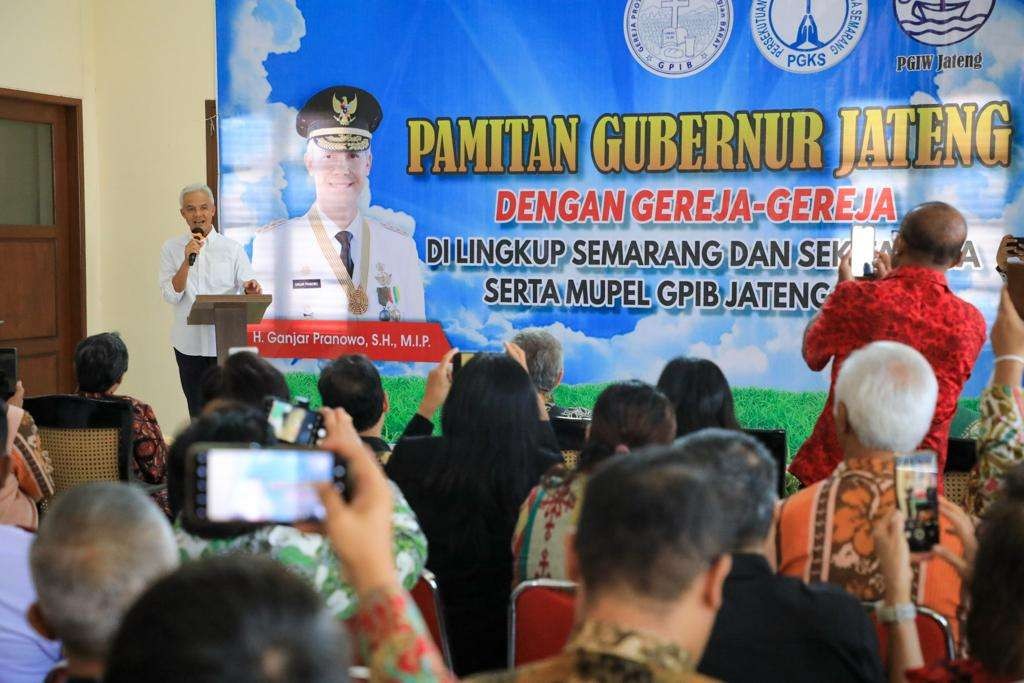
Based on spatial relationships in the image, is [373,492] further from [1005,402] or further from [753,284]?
[753,284]

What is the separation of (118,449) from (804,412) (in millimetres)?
2983

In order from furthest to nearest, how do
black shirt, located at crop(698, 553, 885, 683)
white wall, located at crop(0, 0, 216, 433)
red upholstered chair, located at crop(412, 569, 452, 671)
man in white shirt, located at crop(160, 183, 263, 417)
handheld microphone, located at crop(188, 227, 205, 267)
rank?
white wall, located at crop(0, 0, 216, 433) < man in white shirt, located at crop(160, 183, 263, 417) < handheld microphone, located at crop(188, 227, 205, 267) < red upholstered chair, located at crop(412, 569, 452, 671) < black shirt, located at crop(698, 553, 885, 683)

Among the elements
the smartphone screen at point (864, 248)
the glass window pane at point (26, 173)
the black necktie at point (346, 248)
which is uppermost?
the glass window pane at point (26, 173)

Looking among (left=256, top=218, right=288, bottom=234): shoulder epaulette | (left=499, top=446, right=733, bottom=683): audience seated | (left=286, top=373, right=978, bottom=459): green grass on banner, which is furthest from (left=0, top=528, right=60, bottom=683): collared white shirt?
(left=256, top=218, right=288, bottom=234): shoulder epaulette

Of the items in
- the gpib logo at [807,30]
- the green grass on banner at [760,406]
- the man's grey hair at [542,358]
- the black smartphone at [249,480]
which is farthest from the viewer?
the green grass on banner at [760,406]

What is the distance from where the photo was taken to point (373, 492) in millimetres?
1210

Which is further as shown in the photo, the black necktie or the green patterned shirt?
the black necktie

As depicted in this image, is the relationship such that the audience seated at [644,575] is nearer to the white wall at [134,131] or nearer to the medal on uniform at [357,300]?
the medal on uniform at [357,300]

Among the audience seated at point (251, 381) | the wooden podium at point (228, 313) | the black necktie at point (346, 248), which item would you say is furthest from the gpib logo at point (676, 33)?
the audience seated at point (251, 381)

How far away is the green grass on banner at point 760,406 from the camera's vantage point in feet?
16.9

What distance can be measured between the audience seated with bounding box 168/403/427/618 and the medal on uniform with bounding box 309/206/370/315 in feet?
13.3

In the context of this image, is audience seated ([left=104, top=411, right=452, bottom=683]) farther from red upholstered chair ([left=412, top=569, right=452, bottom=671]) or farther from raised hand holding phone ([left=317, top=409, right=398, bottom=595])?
red upholstered chair ([left=412, top=569, right=452, bottom=671])

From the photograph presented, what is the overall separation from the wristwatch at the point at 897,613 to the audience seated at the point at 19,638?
1396mm

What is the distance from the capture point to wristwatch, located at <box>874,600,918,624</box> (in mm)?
1746
